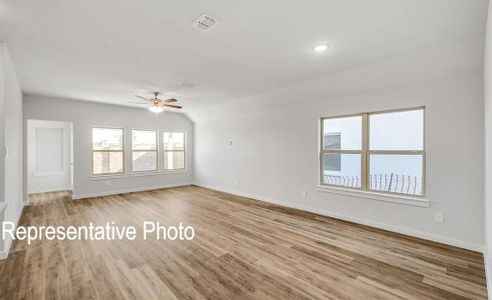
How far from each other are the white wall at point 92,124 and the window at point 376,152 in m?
5.57

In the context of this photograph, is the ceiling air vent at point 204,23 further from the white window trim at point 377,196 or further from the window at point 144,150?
the window at point 144,150

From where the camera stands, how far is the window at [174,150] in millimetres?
7906

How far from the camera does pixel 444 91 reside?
3.24m

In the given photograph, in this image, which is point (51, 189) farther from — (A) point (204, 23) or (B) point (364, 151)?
(B) point (364, 151)

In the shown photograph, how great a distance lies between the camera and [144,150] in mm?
7391

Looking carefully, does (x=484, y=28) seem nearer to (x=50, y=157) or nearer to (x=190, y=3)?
(x=190, y=3)

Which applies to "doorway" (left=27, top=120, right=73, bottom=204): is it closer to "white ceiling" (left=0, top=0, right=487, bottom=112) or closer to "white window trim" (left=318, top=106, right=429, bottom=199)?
"white ceiling" (left=0, top=0, right=487, bottom=112)

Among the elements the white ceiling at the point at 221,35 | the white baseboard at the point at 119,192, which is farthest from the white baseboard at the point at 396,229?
the white baseboard at the point at 119,192

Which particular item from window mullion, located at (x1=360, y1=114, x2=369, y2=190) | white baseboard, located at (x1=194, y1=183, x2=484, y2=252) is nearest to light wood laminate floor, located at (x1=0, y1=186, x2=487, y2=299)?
white baseboard, located at (x1=194, y1=183, x2=484, y2=252)

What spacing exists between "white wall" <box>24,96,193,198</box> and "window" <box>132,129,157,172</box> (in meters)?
0.19

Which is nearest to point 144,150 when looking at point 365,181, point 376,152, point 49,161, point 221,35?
point 49,161

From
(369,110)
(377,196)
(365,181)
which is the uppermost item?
(369,110)

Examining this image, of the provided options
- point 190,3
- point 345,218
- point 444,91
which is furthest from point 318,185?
point 190,3

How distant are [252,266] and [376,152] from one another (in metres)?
2.98
